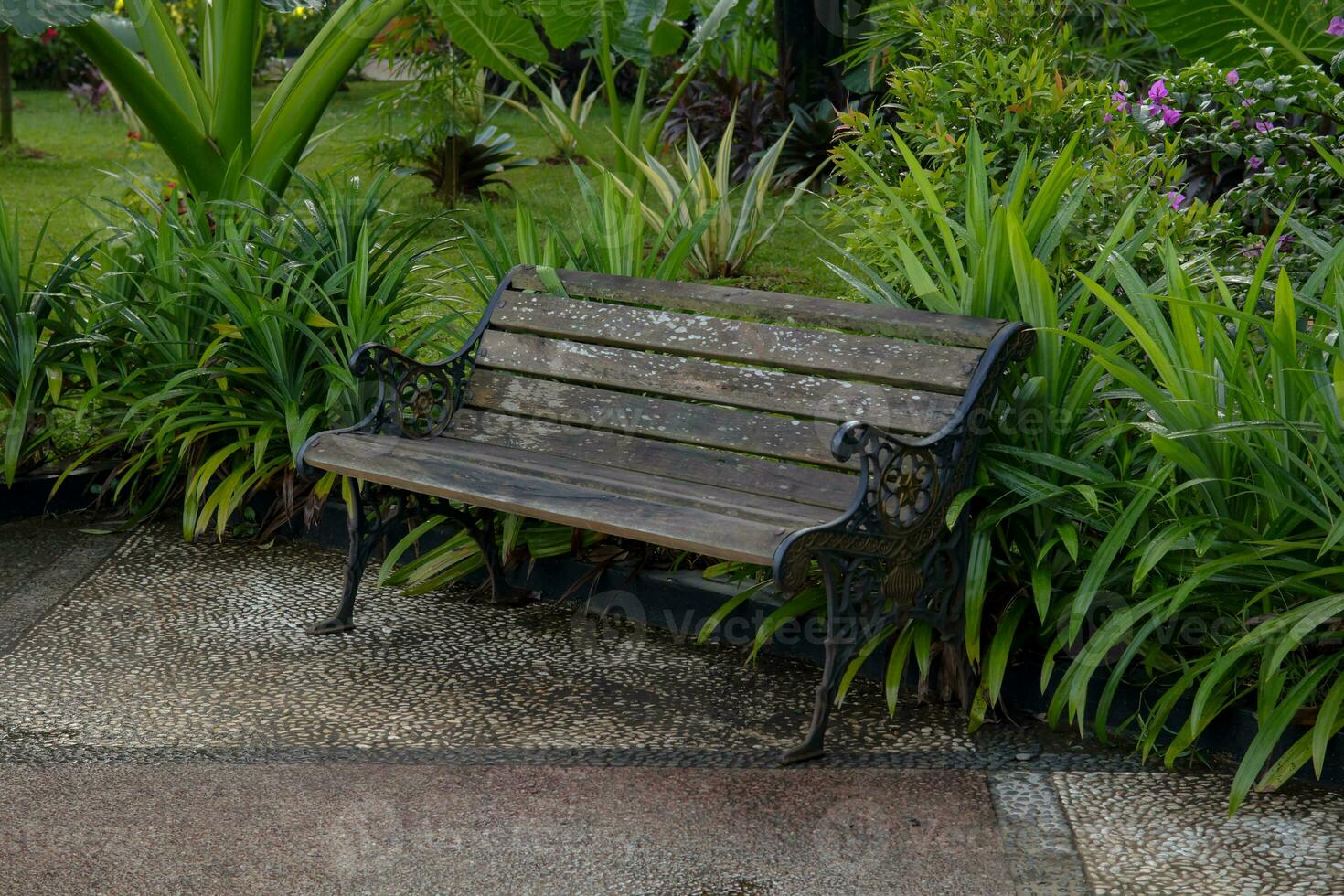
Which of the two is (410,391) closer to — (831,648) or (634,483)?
(634,483)

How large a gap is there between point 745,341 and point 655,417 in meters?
0.33

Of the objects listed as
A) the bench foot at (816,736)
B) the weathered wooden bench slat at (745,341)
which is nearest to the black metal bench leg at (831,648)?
the bench foot at (816,736)

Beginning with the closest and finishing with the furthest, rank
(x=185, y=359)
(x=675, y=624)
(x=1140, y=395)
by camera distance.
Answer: (x=1140, y=395)
(x=675, y=624)
(x=185, y=359)

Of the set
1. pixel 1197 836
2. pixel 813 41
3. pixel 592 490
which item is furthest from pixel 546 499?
pixel 813 41

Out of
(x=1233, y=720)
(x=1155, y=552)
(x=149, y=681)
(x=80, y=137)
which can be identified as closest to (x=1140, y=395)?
(x=1155, y=552)

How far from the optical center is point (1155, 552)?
3.12 meters

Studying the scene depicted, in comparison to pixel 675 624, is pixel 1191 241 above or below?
above

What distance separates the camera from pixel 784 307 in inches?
151

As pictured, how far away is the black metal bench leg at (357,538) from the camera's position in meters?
4.11

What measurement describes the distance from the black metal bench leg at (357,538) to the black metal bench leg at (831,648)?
143 centimetres

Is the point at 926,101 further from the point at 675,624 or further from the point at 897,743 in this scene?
the point at 897,743

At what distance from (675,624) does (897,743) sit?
89 centimetres

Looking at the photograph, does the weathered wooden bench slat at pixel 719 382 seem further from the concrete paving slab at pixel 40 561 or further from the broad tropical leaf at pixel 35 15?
the broad tropical leaf at pixel 35 15

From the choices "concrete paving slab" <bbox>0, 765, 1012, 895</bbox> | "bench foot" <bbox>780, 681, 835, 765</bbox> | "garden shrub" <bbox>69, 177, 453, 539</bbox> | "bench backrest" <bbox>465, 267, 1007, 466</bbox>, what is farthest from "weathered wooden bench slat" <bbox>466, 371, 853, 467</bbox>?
"concrete paving slab" <bbox>0, 765, 1012, 895</bbox>
